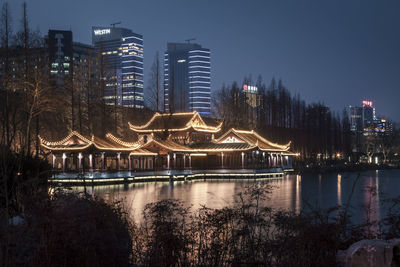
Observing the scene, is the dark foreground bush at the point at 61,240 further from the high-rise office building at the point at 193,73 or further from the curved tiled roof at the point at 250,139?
the high-rise office building at the point at 193,73

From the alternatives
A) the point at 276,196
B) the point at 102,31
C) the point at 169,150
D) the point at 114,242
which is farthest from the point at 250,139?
the point at 102,31

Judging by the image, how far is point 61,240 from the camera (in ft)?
21.1

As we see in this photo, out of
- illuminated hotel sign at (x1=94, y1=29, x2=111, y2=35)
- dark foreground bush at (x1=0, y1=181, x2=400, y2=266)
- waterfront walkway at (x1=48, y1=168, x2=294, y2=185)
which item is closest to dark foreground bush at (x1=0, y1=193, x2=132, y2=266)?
dark foreground bush at (x1=0, y1=181, x2=400, y2=266)

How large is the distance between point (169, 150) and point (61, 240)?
122 ft

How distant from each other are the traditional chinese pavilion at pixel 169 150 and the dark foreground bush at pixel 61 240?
2960 cm

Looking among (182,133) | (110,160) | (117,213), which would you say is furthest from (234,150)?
(117,213)

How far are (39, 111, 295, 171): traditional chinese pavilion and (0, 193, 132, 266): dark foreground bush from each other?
2960 cm

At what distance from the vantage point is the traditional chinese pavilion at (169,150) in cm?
3727

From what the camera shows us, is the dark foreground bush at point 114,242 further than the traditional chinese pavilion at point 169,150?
No

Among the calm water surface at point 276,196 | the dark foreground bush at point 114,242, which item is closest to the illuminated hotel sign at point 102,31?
the calm water surface at point 276,196

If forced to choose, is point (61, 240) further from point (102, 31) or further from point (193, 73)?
point (102, 31)

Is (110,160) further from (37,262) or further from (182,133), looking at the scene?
(37,262)

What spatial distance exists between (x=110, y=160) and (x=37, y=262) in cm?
3656

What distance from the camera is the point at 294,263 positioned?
6105 millimetres
